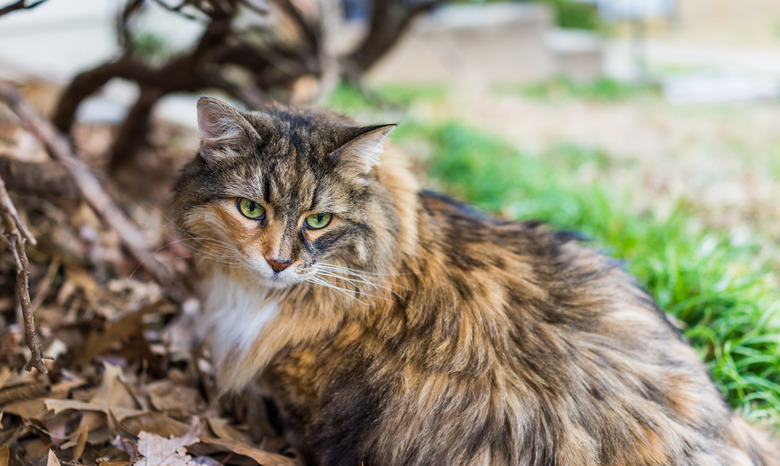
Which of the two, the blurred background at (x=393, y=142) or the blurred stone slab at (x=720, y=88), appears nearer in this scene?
the blurred background at (x=393, y=142)

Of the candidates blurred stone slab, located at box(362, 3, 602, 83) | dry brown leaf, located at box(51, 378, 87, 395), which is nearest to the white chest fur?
dry brown leaf, located at box(51, 378, 87, 395)

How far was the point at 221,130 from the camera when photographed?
2152mm

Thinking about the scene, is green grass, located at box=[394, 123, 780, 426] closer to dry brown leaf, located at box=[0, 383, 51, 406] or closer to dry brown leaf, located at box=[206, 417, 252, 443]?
dry brown leaf, located at box=[206, 417, 252, 443]

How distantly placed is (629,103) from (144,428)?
932 cm

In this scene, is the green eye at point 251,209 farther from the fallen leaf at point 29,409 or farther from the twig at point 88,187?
the fallen leaf at point 29,409

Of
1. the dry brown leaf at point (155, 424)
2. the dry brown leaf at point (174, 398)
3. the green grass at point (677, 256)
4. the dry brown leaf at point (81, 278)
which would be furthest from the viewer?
the dry brown leaf at point (81, 278)

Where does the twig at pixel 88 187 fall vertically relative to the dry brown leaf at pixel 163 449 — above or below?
above

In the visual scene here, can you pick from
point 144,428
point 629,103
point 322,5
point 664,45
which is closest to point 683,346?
point 144,428

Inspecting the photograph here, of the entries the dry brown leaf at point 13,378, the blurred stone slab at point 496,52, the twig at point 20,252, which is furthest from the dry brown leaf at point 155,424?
the blurred stone slab at point 496,52

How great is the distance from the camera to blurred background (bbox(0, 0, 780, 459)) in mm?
2945

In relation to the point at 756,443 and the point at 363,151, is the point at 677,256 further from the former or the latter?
the point at 363,151

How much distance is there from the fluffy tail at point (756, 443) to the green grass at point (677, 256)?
10.6 inches

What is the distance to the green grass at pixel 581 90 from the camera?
10102 mm

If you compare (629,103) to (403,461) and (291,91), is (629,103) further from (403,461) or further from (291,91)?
(403,461)
